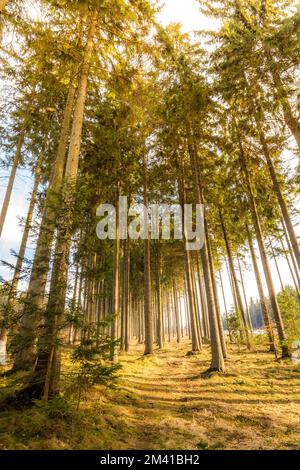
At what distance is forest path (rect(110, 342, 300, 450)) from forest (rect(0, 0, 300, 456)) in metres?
0.06

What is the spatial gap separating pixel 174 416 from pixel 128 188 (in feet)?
37.8

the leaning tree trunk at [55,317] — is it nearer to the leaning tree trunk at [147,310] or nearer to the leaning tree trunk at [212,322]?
the leaning tree trunk at [212,322]

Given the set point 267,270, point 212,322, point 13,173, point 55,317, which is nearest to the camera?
point 55,317

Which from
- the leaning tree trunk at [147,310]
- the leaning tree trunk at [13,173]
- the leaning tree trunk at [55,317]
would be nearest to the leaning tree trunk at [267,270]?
the leaning tree trunk at [147,310]

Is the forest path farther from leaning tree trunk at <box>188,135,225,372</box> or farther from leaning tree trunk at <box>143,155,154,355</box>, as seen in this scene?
leaning tree trunk at <box>143,155,154,355</box>

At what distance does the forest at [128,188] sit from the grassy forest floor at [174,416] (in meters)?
0.04

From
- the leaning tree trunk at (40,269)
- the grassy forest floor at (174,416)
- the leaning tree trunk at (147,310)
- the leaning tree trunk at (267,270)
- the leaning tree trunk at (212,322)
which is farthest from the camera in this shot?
the leaning tree trunk at (147,310)

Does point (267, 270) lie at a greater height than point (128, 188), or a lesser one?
lesser

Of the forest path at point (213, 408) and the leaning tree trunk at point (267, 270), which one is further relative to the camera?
the leaning tree trunk at point (267, 270)

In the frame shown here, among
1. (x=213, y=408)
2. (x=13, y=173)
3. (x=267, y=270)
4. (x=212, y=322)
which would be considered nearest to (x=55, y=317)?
(x=213, y=408)

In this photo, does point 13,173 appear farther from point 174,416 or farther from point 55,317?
point 174,416

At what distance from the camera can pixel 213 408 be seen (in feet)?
20.6

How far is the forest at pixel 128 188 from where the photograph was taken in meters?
4.62
